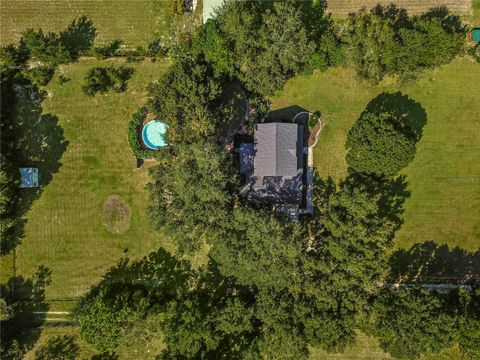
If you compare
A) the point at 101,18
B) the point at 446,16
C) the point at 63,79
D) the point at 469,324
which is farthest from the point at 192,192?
the point at 446,16

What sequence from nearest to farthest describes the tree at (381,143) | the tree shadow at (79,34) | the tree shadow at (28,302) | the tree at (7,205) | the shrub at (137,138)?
the tree at (381,143)
the tree at (7,205)
the shrub at (137,138)
the tree shadow at (28,302)
the tree shadow at (79,34)

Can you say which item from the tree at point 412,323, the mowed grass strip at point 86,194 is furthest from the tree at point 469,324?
the mowed grass strip at point 86,194

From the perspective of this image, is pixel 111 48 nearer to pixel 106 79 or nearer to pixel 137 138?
pixel 106 79

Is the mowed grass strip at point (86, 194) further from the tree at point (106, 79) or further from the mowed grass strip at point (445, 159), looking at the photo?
the mowed grass strip at point (445, 159)

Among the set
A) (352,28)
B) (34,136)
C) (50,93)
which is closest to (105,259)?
(34,136)

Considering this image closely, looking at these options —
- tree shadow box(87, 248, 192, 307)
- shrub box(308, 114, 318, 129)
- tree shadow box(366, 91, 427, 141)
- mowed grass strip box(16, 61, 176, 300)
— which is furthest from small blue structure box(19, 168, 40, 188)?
tree shadow box(366, 91, 427, 141)

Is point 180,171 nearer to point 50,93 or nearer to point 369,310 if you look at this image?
point 50,93
